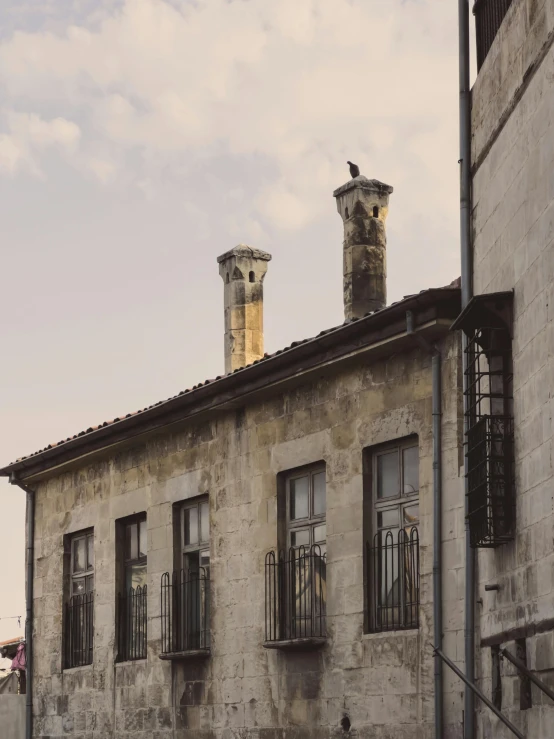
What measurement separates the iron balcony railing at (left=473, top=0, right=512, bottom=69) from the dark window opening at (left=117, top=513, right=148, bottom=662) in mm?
8190

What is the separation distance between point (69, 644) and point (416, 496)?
813 cm

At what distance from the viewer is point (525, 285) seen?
11414mm

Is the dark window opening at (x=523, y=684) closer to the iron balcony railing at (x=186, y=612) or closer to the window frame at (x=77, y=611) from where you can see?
the iron balcony railing at (x=186, y=612)

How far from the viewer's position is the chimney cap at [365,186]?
18062mm

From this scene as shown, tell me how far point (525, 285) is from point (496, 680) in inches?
122

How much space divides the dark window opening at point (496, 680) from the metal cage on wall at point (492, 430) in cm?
88

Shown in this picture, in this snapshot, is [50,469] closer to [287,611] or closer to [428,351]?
[287,611]

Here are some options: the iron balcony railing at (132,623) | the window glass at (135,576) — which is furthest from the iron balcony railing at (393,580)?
the window glass at (135,576)

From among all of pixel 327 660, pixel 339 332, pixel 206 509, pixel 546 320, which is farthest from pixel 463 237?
pixel 206 509

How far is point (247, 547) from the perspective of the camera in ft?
54.7

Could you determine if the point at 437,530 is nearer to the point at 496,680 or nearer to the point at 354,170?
the point at 496,680

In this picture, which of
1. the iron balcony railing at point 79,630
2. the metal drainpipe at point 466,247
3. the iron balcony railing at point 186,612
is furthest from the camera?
the iron balcony railing at point 79,630

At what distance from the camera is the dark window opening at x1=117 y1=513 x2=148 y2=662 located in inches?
746

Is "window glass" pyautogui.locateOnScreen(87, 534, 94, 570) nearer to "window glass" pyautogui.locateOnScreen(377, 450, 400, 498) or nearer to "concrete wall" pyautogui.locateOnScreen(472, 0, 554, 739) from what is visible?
"window glass" pyautogui.locateOnScreen(377, 450, 400, 498)
